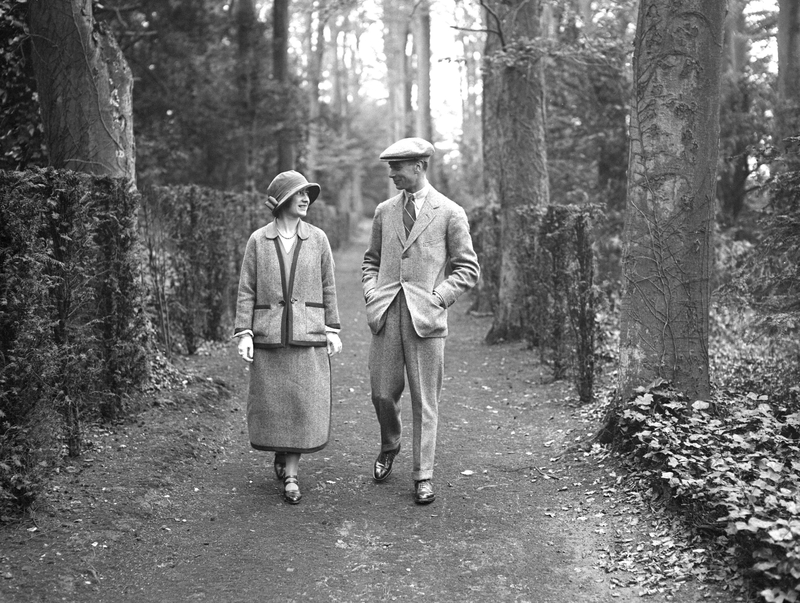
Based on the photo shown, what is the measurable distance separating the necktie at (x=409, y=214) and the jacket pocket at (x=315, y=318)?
2.63 ft

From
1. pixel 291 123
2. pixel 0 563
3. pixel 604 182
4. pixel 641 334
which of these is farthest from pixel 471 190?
pixel 0 563

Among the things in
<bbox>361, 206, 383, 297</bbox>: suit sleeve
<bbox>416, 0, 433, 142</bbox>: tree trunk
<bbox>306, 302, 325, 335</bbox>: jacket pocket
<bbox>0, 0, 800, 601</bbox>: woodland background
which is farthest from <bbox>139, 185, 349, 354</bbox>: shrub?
<bbox>416, 0, 433, 142</bbox>: tree trunk

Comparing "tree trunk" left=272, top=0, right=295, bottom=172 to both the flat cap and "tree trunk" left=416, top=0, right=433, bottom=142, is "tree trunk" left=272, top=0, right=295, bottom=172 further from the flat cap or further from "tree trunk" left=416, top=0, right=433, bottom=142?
the flat cap

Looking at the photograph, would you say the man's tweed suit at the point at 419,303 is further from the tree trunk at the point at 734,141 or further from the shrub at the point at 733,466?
the tree trunk at the point at 734,141

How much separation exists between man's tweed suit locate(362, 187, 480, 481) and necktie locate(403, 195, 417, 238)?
0.03m

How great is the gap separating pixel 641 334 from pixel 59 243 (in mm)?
4232

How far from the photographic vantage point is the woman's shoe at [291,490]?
570 centimetres

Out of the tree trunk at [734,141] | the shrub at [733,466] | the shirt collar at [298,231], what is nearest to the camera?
the shrub at [733,466]

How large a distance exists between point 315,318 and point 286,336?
0.24m

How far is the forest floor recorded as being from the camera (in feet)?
14.5

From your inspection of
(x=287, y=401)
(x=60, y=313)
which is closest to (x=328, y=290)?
(x=287, y=401)

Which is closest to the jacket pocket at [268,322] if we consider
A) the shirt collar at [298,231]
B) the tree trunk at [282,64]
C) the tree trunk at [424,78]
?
the shirt collar at [298,231]

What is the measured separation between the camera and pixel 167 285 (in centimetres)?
1042

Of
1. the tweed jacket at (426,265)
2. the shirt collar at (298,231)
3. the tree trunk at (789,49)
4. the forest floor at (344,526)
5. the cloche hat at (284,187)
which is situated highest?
the tree trunk at (789,49)
